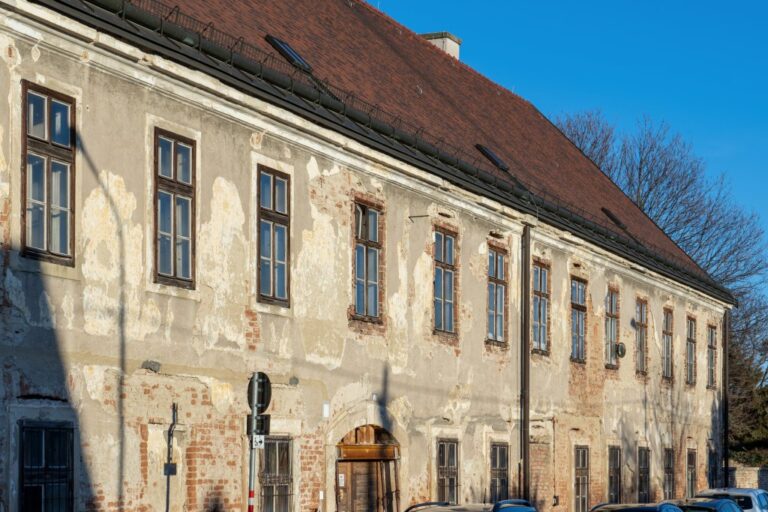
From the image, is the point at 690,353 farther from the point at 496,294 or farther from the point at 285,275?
the point at 285,275

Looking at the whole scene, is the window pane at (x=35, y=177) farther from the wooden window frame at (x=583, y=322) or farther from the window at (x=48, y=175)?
the wooden window frame at (x=583, y=322)

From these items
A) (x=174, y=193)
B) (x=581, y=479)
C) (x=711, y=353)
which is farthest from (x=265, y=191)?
(x=711, y=353)

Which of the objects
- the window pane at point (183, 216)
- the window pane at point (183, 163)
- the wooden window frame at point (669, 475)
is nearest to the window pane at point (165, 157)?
the window pane at point (183, 163)

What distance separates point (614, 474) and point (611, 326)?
3.36 m

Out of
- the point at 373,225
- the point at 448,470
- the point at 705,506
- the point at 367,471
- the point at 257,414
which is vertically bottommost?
the point at 705,506

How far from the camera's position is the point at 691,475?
123 ft

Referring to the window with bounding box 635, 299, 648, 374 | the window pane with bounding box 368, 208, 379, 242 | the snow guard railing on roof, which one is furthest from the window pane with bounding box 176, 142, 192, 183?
the window with bounding box 635, 299, 648, 374

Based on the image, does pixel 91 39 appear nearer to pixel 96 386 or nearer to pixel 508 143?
pixel 96 386

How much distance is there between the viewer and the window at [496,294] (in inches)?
990

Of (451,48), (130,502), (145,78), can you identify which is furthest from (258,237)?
(451,48)

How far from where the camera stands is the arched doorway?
2023 cm

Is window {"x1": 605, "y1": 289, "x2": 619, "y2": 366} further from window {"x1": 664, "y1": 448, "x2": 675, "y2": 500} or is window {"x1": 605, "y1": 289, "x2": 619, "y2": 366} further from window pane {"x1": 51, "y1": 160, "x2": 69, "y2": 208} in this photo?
window pane {"x1": 51, "y1": 160, "x2": 69, "y2": 208}

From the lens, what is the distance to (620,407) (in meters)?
31.7

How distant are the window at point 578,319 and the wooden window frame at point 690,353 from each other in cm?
802
